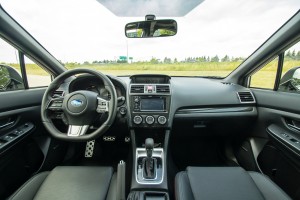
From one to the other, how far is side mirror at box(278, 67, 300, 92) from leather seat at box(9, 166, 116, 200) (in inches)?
75.2

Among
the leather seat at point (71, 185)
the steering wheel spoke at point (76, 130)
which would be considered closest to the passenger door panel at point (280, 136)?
the leather seat at point (71, 185)

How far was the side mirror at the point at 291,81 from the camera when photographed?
85.9 inches

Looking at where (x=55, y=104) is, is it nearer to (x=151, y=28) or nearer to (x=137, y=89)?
(x=137, y=89)

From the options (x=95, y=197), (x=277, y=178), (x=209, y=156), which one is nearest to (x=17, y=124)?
(x=95, y=197)

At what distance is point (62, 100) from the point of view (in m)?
1.88

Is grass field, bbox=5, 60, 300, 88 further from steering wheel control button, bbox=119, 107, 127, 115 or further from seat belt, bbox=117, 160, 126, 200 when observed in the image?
seat belt, bbox=117, 160, 126, 200

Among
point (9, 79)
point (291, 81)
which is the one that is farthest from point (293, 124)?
point (9, 79)

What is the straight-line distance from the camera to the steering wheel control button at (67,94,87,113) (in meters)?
1.79

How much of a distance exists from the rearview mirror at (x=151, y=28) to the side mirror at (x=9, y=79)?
1.28 metres

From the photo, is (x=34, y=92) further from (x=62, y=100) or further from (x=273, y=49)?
(x=273, y=49)

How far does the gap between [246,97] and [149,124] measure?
3.86ft

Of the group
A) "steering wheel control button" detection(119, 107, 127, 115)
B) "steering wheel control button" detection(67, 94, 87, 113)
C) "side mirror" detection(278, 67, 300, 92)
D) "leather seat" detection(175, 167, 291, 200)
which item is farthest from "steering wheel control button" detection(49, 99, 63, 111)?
"side mirror" detection(278, 67, 300, 92)

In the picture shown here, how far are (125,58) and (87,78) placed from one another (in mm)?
638

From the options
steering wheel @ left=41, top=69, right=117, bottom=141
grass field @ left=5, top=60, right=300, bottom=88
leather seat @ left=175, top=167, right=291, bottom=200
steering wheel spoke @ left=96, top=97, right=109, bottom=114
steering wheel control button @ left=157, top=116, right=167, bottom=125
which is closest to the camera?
leather seat @ left=175, top=167, right=291, bottom=200
